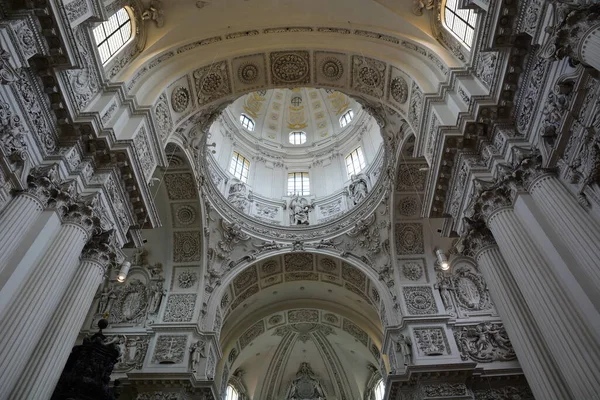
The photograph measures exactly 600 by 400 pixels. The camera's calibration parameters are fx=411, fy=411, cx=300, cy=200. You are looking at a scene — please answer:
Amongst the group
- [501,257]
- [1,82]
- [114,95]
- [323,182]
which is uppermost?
[323,182]

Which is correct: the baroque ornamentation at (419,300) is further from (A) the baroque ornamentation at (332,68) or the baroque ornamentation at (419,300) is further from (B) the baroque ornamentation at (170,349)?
(A) the baroque ornamentation at (332,68)

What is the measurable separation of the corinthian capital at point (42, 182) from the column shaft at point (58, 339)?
1.75 m

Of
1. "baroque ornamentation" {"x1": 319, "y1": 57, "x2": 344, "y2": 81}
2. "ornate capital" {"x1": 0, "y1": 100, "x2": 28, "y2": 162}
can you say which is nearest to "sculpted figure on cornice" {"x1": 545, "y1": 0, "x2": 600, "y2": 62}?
"baroque ornamentation" {"x1": 319, "y1": 57, "x2": 344, "y2": 81}

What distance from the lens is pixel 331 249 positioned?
1973 cm

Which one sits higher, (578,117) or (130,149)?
(130,149)

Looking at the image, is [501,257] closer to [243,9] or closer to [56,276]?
[56,276]

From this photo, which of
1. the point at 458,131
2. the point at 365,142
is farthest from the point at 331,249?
the point at 458,131

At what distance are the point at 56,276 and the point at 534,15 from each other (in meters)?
9.75

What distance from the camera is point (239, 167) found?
930 inches

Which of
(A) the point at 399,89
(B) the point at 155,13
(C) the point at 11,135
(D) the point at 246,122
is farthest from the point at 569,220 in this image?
(D) the point at 246,122

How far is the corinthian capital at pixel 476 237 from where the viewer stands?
896 cm

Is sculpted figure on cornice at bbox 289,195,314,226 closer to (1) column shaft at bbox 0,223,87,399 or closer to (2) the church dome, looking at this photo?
(2) the church dome

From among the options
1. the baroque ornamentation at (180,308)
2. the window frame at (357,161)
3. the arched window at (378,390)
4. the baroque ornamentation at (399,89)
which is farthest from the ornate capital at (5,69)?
the arched window at (378,390)

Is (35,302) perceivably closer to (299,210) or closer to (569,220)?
(569,220)
